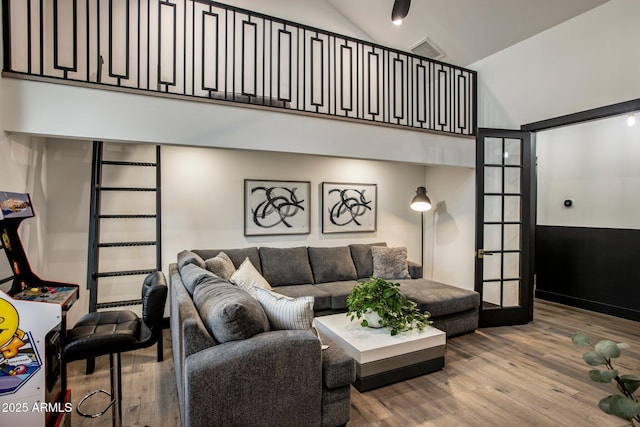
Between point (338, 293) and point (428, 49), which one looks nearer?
point (338, 293)

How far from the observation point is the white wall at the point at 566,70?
3281 mm

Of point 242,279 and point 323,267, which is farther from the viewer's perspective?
point 323,267

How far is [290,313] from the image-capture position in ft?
7.11

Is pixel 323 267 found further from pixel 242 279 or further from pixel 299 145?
pixel 299 145

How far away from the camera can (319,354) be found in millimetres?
2051

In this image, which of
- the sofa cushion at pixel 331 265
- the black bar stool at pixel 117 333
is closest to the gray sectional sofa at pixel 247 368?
the black bar stool at pixel 117 333

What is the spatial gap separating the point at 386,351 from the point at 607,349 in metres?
2.15

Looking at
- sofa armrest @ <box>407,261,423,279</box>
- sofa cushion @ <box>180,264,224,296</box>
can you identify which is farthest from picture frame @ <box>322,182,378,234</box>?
sofa cushion @ <box>180,264,224,296</box>

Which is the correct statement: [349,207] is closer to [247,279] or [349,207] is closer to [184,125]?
[247,279]

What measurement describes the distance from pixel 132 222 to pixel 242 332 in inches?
105

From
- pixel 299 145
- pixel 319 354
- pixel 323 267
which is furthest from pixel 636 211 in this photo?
pixel 319 354

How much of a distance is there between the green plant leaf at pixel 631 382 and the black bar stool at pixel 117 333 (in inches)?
85.4

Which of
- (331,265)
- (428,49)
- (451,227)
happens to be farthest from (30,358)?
(428,49)

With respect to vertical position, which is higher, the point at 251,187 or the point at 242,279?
the point at 251,187
